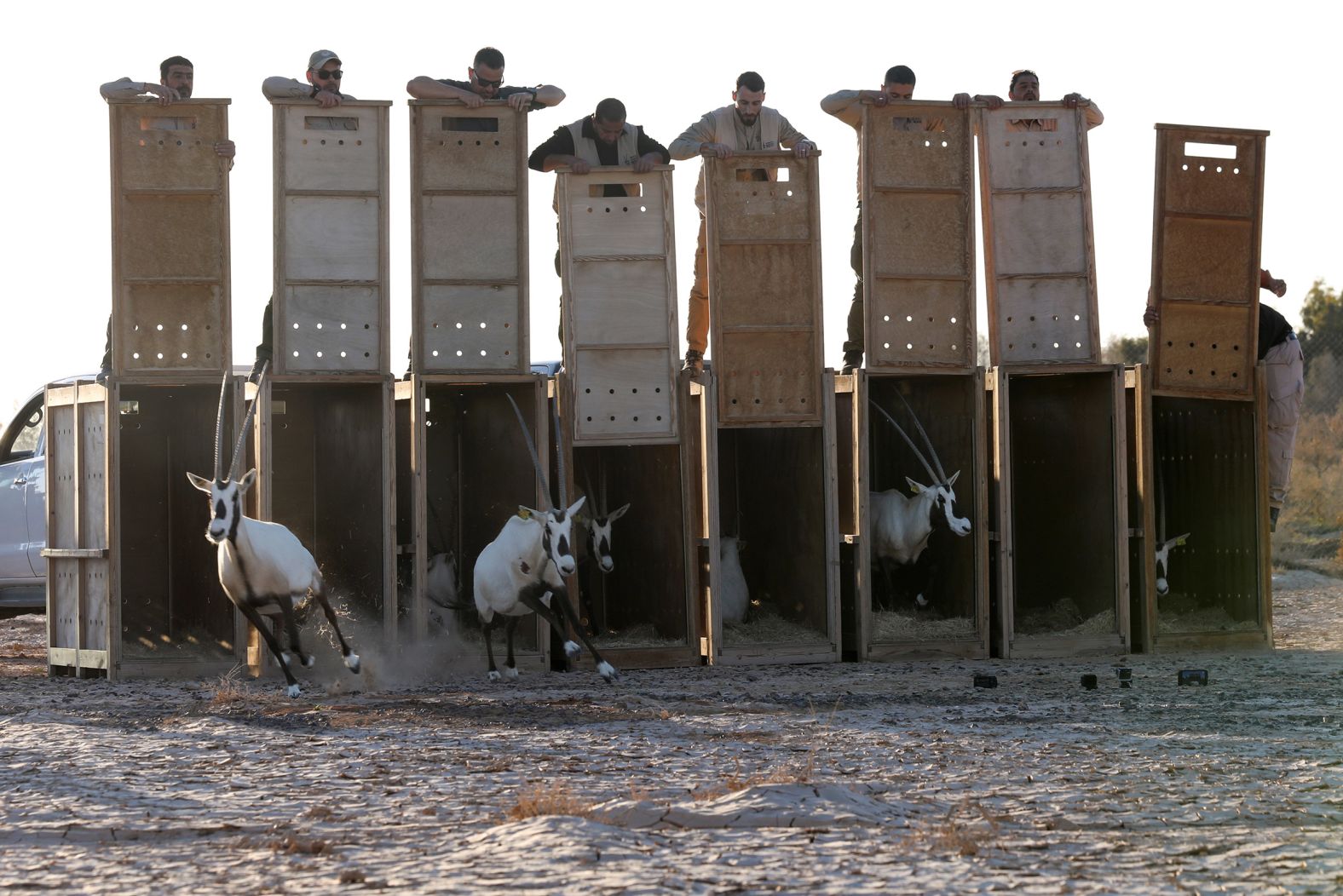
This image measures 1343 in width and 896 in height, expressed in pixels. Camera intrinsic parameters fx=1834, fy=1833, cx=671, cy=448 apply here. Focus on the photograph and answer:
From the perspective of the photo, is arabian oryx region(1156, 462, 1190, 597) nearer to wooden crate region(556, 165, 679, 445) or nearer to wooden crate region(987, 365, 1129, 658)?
wooden crate region(987, 365, 1129, 658)

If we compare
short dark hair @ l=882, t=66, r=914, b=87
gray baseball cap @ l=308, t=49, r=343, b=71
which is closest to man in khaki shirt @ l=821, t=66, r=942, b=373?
short dark hair @ l=882, t=66, r=914, b=87

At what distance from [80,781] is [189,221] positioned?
239 inches

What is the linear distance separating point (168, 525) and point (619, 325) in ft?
12.3

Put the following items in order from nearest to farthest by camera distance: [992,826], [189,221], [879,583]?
[992,826] → [189,221] → [879,583]

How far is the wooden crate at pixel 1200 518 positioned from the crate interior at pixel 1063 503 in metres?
0.26

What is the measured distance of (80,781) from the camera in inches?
295

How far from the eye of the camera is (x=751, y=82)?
1341 cm

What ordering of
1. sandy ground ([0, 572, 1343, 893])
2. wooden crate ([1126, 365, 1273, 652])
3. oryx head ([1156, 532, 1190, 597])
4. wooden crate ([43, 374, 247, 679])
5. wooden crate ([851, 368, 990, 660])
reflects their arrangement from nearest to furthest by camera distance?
sandy ground ([0, 572, 1343, 893]), wooden crate ([43, 374, 247, 679]), wooden crate ([851, 368, 990, 660]), wooden crate ([1126, 365, 1273, 652]), oryx head ([1156, 532, 1190, 597])

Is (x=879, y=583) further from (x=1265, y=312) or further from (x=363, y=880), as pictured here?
(x=363, y=880)

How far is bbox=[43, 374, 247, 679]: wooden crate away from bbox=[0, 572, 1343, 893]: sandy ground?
1.42 m

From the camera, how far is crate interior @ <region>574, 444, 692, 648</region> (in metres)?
13.2

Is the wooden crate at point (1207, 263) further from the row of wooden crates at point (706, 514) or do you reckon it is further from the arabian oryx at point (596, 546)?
the arabian oryx at point (596, 546)

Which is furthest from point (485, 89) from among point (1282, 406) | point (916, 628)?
point (1282, 406)

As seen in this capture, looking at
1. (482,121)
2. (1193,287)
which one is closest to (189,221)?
(482,121)
